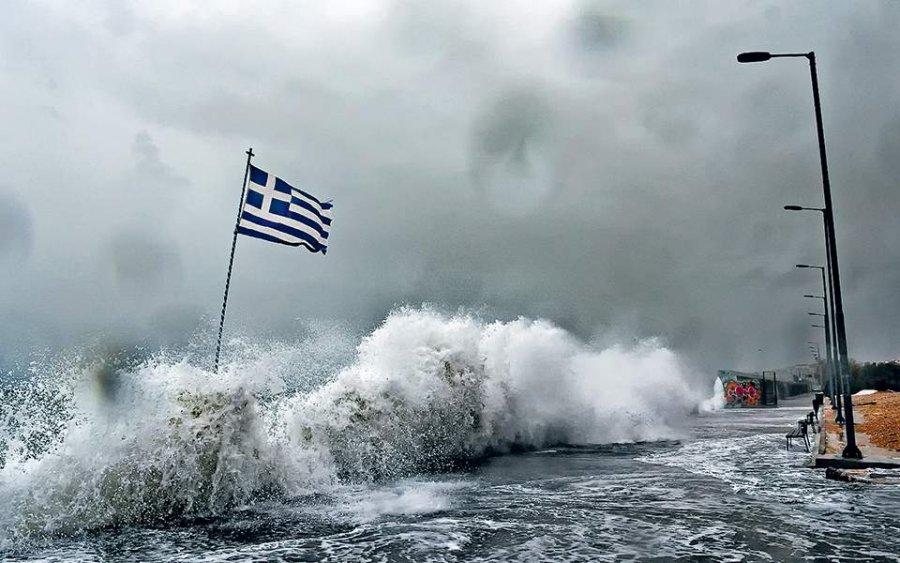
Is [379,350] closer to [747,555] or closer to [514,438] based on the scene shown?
[514,438]

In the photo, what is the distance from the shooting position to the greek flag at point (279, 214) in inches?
548

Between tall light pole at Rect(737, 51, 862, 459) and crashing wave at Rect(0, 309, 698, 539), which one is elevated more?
tall light pole at Rect(737, 51, 862, 459)

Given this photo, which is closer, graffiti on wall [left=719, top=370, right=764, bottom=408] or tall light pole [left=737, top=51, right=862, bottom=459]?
tall light pole [left=737, top=51, right=862, bottom=459]

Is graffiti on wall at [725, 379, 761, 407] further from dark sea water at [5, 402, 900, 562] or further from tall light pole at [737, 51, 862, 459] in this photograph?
dark sea water at [5, 402, 900, 562]

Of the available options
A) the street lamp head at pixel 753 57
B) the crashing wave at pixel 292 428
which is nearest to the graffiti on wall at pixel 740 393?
the crashing wave at pixel 292 428

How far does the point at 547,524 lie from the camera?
29.9 feet

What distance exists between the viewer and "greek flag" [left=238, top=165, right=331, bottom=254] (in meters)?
13.9

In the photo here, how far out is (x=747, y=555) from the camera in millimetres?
7145

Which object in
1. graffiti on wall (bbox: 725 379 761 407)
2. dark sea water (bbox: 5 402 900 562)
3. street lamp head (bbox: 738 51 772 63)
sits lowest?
dark sea water (bbox: 5 402 900 562)

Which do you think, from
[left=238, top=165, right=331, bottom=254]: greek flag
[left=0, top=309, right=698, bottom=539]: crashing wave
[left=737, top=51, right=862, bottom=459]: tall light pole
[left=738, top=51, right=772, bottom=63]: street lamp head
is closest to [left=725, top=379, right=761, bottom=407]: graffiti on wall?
[left=0, top=309, right=698, bottom=539]: crashing wave

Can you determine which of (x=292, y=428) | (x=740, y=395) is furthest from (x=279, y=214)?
(x=740, y=395)

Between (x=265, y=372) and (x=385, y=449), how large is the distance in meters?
4.50

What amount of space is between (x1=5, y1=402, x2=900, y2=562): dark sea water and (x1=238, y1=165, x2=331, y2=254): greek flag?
592 cm

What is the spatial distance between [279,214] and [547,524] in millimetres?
9227
